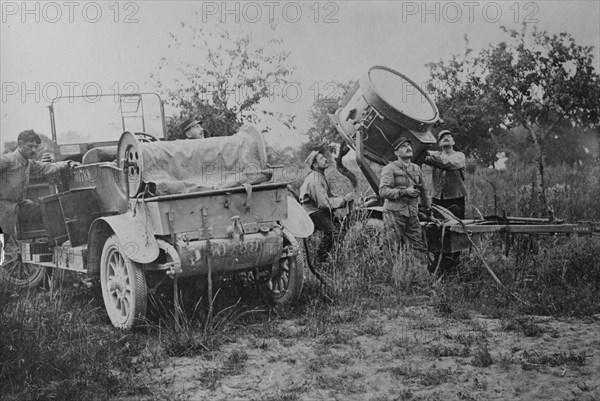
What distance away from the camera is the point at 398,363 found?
16.1 feet

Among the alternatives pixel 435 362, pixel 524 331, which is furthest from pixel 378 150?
pixel 435 362

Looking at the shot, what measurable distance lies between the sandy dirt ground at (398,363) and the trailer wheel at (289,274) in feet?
1.13

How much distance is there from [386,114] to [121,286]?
11.9 feet

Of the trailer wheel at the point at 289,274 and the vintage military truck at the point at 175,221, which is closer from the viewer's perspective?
the vintage military truck at the point at 175,221

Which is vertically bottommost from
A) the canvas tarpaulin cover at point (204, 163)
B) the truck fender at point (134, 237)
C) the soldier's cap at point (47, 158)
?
the truck fender at point (134, 237)

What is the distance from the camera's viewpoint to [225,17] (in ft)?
28.7

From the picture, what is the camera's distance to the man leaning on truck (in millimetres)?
7570

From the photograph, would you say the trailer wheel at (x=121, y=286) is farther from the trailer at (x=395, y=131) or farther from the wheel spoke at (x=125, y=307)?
the trailer at (x=395, y=131)

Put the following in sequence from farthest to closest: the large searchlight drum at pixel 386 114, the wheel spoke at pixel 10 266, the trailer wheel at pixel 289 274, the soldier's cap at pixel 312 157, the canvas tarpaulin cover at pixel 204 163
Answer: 1. the soldier's cap at pixel 312 157
2. the wheel spoke at pixel 10 266
3. the large searchlight drum at pixel 386 114
4. the trailer wheel at pixel 289 274
5. the canvas tarpaulin cover at pixel 204 163

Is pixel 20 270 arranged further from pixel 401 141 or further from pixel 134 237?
pixel 401 141

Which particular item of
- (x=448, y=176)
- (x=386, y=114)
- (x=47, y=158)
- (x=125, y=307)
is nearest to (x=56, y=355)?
(x=125, y=307)

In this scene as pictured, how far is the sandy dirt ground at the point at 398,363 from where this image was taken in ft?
14.1

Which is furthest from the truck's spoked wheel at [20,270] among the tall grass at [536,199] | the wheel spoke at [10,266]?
the tall grass at [536,199]

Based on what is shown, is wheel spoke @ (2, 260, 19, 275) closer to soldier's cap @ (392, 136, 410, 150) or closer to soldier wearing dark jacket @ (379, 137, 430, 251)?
soldier wearing dark jacket @ (379, 137, 430, 251)
